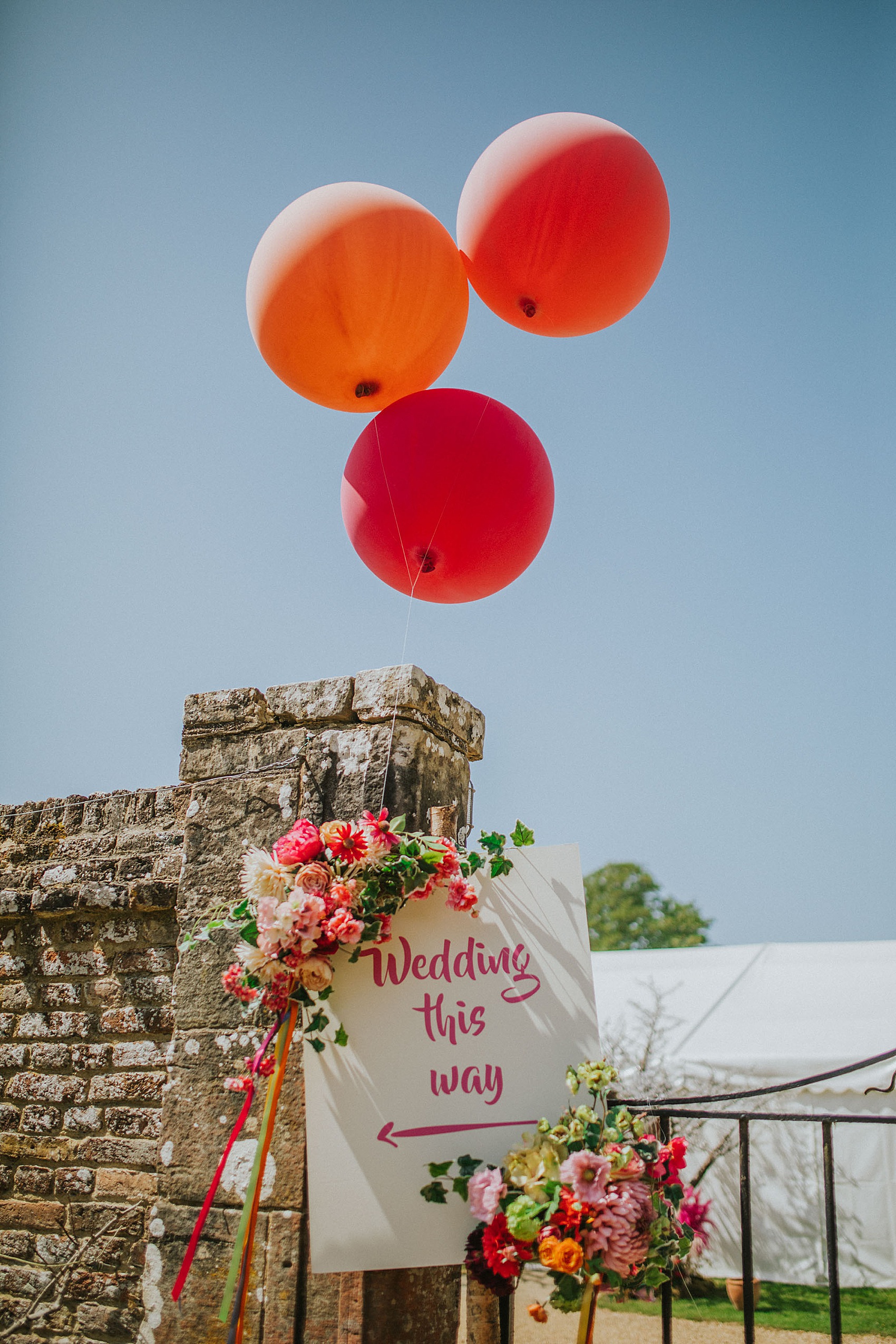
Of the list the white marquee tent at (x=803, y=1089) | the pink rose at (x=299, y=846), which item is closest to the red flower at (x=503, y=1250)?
the pink rose at (x=299, y=846)

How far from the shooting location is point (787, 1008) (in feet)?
22.1

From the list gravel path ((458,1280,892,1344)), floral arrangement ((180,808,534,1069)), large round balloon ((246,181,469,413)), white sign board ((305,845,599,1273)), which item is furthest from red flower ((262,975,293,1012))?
gravel path ((458,1280,892,1344))

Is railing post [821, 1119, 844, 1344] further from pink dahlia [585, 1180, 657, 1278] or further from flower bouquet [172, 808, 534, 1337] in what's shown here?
flower bouquet [172, 808, 534, 1337]

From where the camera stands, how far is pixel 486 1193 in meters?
1.54

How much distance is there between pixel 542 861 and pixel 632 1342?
5.13m

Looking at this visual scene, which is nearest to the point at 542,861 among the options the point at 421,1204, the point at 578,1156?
the point at 578,1156

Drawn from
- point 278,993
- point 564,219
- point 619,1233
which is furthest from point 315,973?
point 564,219

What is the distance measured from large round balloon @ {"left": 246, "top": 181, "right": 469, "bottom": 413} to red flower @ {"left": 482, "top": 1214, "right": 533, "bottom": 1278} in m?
1.97

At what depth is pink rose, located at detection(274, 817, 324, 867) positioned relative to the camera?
5.79 ft

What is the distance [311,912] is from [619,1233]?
80cm

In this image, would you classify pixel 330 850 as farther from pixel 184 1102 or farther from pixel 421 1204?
pixel 184 1102

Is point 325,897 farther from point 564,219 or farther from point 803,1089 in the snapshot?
point 803,1089

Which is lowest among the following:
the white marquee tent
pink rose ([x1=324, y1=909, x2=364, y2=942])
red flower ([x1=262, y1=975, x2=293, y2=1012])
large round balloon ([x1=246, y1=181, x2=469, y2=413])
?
the white marquee tent

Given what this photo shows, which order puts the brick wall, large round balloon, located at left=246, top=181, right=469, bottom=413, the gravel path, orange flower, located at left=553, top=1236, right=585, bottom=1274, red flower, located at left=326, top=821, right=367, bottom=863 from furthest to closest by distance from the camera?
the gravel path, the brick wall, large round balloon, located at left=246, top=181, right=469, bottom=413, red flower, located at left=326, top=821, right=367, bottom=863, orange flower, located at left=553, top=1236, right=585, bottom=1274
